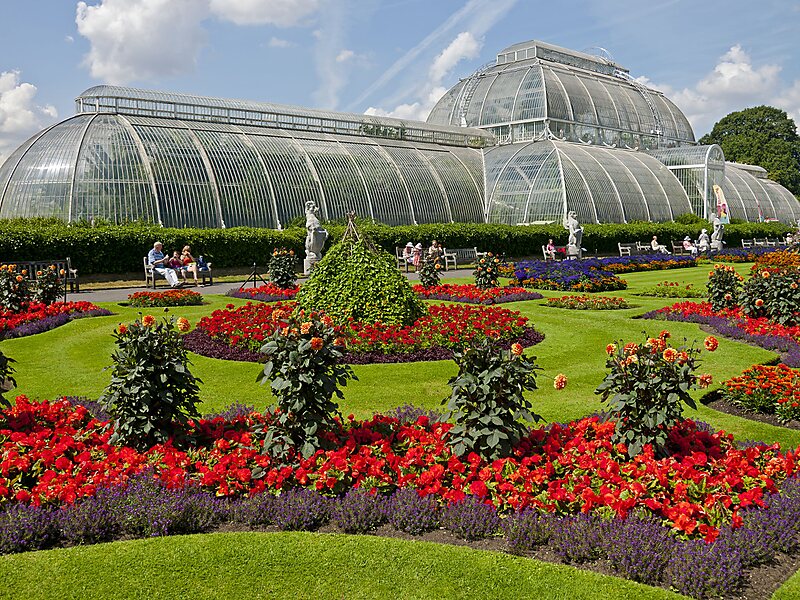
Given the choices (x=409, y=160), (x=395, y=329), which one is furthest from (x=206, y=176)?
(x=395, y=329)

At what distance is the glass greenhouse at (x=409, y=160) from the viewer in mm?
33094

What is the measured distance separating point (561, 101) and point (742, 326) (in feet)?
153

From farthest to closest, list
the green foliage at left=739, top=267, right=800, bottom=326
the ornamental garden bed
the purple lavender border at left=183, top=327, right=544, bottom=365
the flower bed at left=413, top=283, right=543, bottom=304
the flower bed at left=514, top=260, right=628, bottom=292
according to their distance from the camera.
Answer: the flower bed at left=514, top=260, right=628, bottom=292 → the flower bed at left=413, top=283, right=543, bottom=304 → the green foliage at left=739, top=267, right=800, bottom=326 → the purple lavender border at left=183, top=327, right=544, bottom=365 → the ornamental garden bed

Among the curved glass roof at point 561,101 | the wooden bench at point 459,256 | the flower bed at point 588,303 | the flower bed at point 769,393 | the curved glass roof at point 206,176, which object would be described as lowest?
the flower bed at point 769,393

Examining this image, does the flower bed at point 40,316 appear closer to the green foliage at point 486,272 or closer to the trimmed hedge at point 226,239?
the green foliage at point 486,272

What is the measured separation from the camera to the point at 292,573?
16.0 ft

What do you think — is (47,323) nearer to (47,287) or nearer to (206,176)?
(47,287)

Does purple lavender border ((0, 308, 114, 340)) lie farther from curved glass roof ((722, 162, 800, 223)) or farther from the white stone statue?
curved glass roof ((722, 162, 800, 223))

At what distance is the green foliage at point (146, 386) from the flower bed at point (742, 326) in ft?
29.8

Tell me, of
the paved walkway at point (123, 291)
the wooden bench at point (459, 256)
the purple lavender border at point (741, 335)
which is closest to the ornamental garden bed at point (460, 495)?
the purple lavender border at point (741, 335)

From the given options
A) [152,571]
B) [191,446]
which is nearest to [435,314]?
[191,446]

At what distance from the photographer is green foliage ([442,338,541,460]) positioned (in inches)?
243

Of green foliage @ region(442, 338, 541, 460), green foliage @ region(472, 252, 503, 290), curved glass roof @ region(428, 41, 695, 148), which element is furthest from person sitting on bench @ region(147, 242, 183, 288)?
curved glass roof @ region(428, 41, 695, 148)

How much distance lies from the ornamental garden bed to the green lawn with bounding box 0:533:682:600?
24 centimetres
